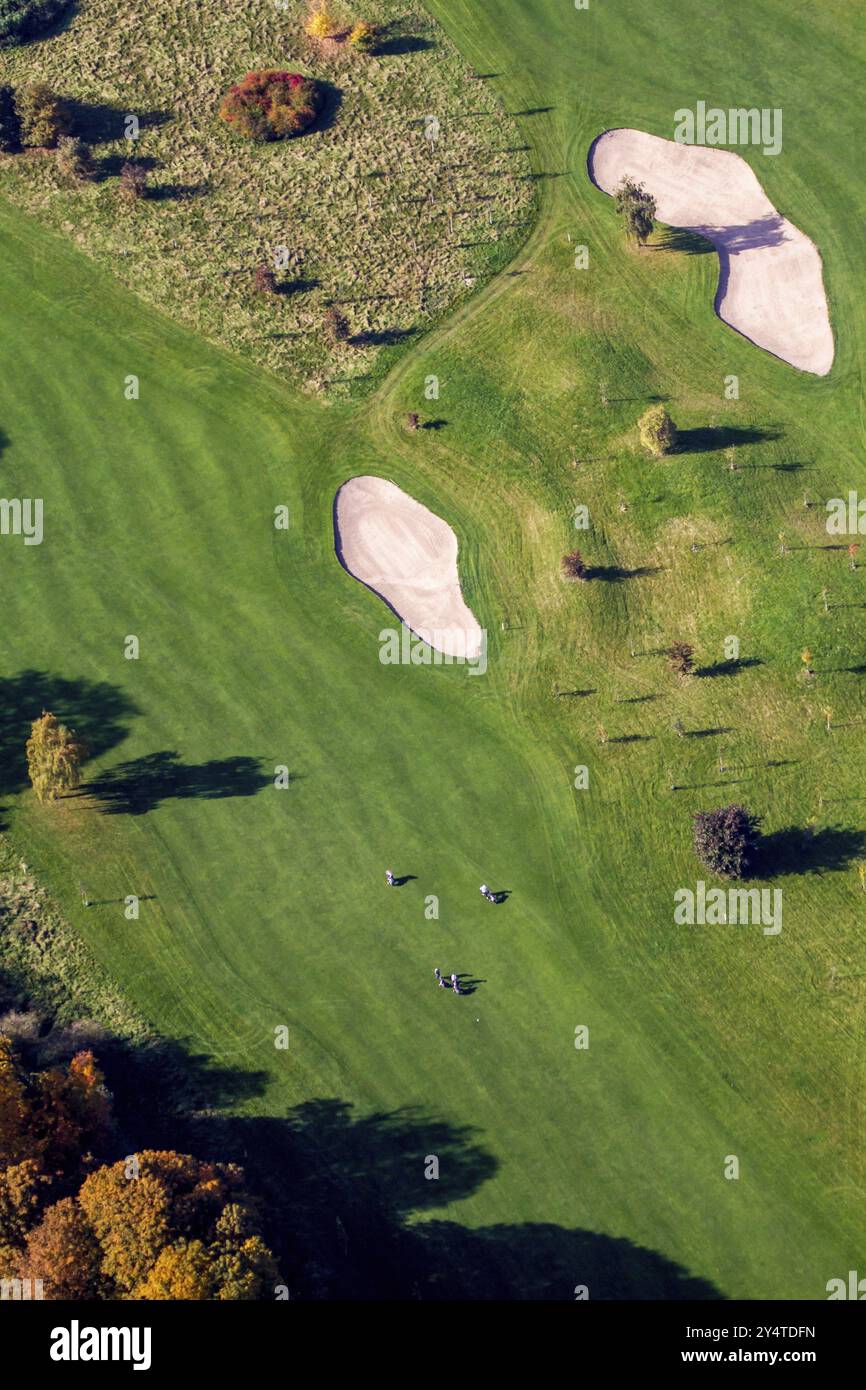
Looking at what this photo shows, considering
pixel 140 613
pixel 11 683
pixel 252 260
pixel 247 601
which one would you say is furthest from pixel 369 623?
pixel 252 260

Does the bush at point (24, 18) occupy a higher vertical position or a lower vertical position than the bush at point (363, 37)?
higher

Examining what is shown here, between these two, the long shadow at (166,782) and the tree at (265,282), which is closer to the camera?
the long shadow at (166,782)

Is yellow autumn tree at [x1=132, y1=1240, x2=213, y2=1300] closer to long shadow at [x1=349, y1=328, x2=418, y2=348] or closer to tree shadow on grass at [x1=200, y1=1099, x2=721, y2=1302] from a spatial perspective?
tree shadow on grass at [x1=200, y1=1099, x2=721, y2=1302]

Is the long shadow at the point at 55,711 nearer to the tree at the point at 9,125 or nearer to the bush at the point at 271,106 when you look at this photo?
the tree at the point at 9,125

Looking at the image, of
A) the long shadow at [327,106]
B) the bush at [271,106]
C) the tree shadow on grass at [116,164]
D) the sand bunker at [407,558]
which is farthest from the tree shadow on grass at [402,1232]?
the long shadow at [327,106]

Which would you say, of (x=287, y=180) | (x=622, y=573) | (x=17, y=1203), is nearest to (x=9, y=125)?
(x=287, y=180)

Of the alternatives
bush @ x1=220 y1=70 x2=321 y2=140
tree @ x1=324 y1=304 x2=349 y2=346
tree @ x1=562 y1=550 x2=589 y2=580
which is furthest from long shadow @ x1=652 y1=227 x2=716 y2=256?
bush @ x1=220 y1=70 x2=321 y2=140
